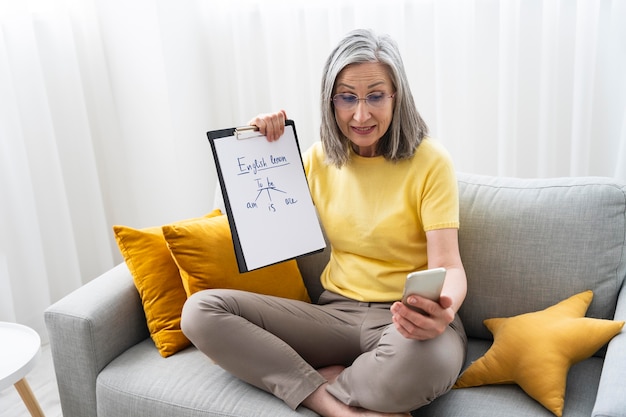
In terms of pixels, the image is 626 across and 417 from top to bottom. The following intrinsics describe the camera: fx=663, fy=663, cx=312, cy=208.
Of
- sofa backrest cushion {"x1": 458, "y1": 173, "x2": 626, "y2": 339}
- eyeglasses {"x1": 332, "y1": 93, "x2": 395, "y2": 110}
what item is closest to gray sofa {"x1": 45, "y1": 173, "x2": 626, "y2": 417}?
sofa backrest cushion {"x1": 458, "y1": 173, "x2": 626, "y2": 339}

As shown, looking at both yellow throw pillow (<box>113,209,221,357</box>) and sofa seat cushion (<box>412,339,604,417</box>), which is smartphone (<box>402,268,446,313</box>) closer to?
sofa seat cushion (<box>412,339,604,417</box>)

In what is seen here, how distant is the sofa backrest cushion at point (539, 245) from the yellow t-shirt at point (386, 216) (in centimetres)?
17

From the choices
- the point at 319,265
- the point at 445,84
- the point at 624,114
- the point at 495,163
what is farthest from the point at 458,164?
the point at 319,265

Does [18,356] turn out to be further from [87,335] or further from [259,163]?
[259,163]

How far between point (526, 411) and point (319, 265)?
28.6 inches

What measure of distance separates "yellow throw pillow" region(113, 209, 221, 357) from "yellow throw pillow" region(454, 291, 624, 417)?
76 cm

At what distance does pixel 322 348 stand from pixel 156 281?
1.64 feet

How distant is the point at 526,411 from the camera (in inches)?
56.1

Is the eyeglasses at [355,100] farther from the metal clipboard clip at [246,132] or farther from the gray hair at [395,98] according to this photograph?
the metal clipboard clip at [246,132]

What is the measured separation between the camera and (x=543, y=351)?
57.6 inches

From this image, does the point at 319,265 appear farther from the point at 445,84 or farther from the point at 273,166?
the point at 445,84

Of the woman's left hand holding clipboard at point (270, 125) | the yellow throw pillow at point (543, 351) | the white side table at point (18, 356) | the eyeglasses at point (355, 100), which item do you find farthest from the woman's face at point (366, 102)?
the white side table at point (18, 356)

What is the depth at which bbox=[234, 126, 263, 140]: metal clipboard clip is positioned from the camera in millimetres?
1675

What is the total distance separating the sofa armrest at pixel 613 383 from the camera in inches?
47.4
